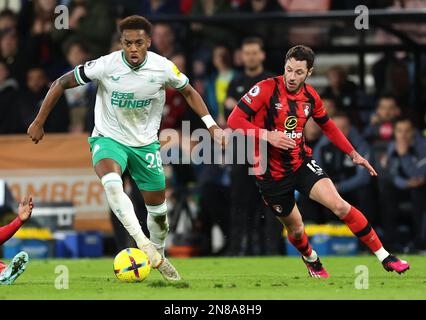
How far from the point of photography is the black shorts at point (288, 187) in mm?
11422

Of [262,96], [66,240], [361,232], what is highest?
[262,96]

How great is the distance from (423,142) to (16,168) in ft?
19.2

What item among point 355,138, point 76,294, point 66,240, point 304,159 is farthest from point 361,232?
point 66,240

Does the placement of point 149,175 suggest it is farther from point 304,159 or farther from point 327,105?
point 327,105

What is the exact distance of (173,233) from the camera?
55.3ft

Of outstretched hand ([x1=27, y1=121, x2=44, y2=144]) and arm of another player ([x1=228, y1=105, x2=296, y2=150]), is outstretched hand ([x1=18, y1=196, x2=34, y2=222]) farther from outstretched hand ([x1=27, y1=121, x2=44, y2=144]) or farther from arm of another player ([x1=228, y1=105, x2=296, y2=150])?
arm of another player ([x1=228, y1=105, x2=296, y2=150])

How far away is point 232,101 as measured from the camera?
15.7m

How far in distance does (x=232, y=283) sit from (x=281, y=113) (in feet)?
5.78

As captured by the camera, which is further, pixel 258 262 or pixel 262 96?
pixel 258 262

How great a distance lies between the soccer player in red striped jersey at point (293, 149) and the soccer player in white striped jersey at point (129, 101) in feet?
1.96

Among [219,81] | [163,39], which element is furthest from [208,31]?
[219,81]

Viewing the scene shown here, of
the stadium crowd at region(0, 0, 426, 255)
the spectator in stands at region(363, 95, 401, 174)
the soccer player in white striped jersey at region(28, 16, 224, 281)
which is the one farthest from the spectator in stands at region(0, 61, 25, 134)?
the soccer player in white striped jersey at region(28, 16, 224, 281)

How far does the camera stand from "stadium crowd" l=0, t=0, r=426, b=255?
1622 centimetres
